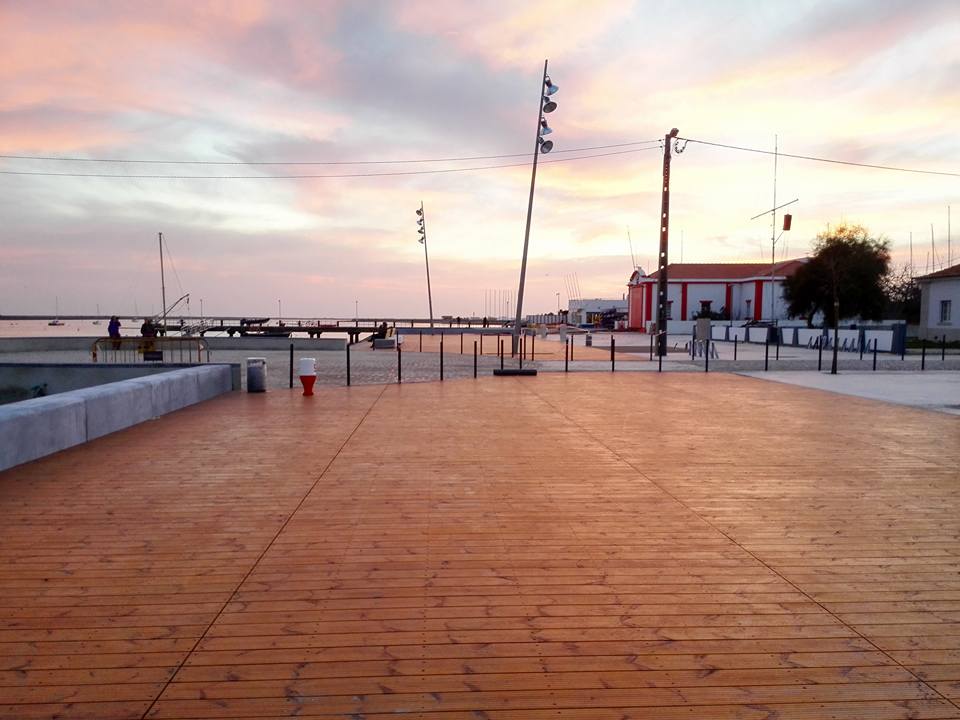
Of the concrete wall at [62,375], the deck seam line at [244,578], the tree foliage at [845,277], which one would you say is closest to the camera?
the deck seam line at [244,578]

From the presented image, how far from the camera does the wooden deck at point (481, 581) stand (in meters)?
3.48

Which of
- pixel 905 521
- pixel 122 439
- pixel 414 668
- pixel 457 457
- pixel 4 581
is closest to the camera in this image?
pixel 414 668

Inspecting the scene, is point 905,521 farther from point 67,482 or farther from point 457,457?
point 67,482

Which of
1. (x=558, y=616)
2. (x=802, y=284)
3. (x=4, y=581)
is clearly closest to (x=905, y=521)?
(x=558, y=616)

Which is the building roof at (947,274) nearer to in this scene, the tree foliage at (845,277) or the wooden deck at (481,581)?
the tree foliage at (845,277)

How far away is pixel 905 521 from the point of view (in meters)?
6.46

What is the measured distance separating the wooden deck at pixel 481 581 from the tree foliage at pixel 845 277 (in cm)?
5210

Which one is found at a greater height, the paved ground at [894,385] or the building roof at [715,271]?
the building roof at [715,271]

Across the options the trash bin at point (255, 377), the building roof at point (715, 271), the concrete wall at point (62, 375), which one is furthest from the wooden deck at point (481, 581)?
the building roof at point (715, 271)

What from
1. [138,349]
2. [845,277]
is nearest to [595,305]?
[845,277]

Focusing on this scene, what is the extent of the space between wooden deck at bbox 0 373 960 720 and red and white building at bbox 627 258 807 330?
67.6 meters

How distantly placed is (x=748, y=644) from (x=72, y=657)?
3.93 metres

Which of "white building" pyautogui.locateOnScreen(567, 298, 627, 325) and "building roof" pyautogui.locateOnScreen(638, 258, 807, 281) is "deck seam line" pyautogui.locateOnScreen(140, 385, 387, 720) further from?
"white building" pyautogui.locateOnScreen(567, 298, 627, 325)

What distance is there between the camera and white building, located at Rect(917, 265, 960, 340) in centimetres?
4838
